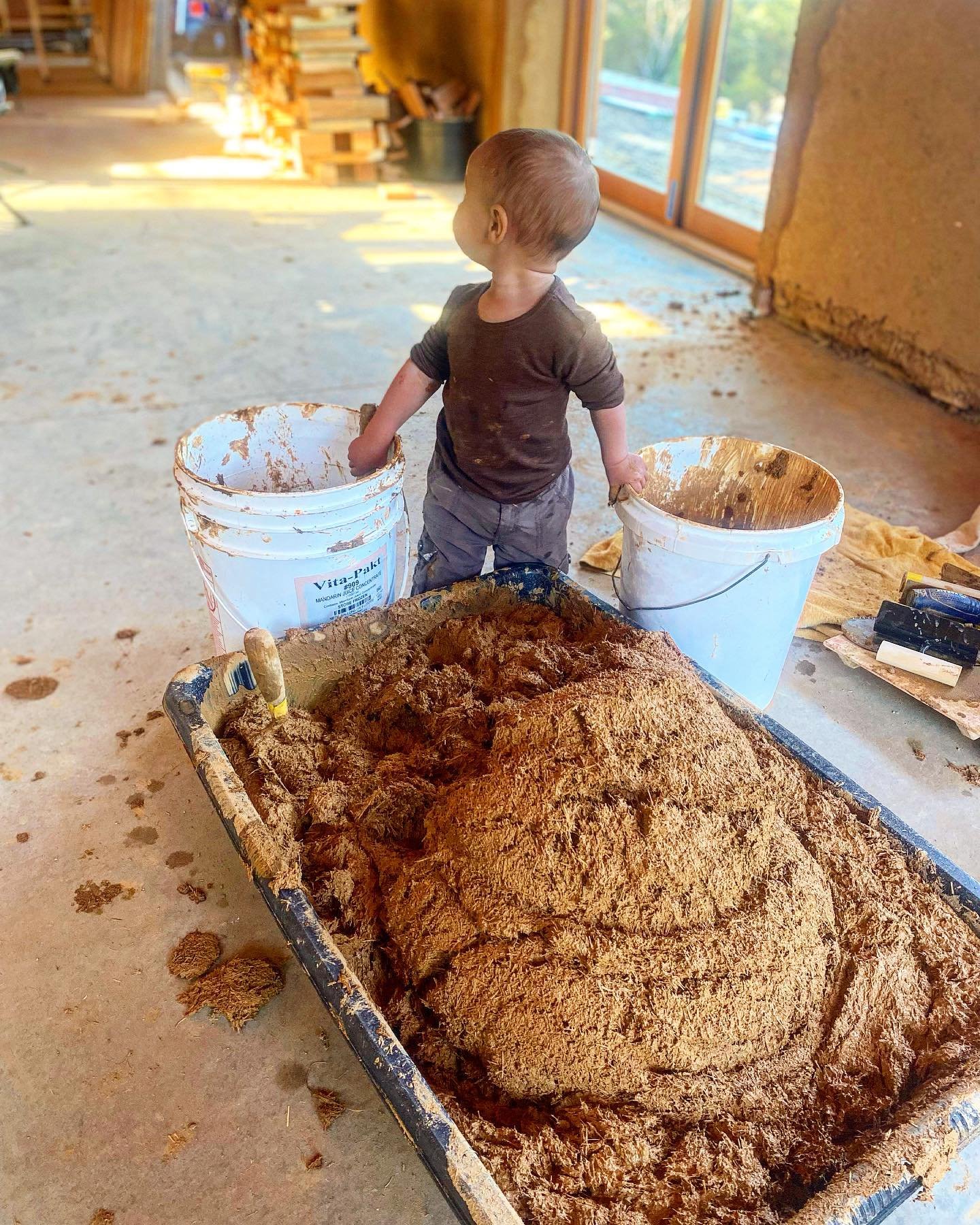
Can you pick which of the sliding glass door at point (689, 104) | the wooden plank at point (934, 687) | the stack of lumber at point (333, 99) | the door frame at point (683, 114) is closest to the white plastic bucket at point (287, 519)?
the wooden plank at point (934, 687)

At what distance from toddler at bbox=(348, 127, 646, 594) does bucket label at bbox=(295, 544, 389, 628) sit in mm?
191

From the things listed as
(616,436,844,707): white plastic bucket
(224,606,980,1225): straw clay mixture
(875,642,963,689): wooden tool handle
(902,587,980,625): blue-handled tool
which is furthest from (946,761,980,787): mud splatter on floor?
(224,606,980,1225): straw clay mixture

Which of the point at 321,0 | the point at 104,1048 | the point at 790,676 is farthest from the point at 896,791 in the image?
the point at 321,0

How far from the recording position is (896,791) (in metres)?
2.06

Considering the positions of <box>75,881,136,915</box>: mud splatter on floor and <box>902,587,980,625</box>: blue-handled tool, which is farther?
<box>902,587,980,625</box>: blue-handled tool

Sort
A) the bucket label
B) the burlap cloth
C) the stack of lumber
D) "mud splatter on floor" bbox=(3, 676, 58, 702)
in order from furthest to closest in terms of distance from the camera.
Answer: the stack of lumber
the burlap cloth
"mud splatter on floor" bbox=(3, 676, 58, 702)
the bucket label

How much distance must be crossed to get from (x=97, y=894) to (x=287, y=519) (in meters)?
0.82

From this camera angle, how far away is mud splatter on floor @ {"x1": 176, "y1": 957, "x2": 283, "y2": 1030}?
1.55 metres

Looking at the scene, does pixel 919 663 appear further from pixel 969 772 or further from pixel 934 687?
pixel 969 772

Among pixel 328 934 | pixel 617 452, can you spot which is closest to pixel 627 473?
pixel 617 452

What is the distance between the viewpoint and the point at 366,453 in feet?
6.29

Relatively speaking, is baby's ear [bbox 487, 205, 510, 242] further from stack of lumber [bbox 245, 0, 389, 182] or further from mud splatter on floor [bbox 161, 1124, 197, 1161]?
stack of lumber [bbox 245, 0, 389, 182]

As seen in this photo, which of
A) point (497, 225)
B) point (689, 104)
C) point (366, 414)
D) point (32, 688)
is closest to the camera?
point (497, 225)

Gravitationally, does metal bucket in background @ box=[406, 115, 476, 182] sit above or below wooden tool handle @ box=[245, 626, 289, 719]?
above
